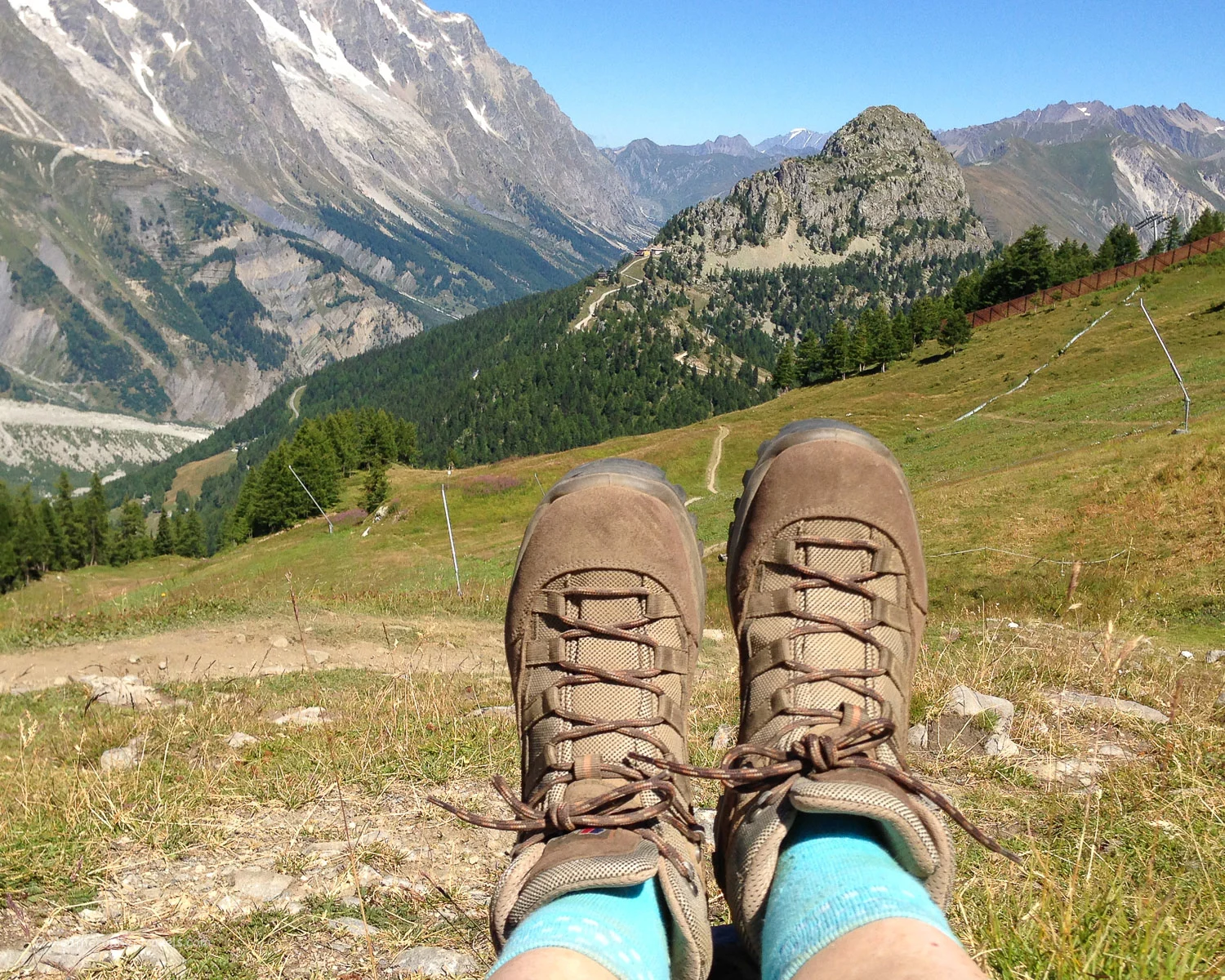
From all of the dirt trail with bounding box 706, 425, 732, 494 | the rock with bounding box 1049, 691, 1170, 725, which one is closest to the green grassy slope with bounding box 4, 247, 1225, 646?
the dirt trail with bounding box 706, 425, 732, 494

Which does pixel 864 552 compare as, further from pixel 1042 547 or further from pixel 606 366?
pixel 606 366

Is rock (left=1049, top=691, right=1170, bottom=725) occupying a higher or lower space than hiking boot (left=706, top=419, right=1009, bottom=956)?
lower

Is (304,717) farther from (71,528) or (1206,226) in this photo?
(1206,226)

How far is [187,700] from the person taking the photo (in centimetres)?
739

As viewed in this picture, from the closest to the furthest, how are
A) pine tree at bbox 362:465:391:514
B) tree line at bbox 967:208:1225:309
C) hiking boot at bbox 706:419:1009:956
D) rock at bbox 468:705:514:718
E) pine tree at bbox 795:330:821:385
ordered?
hiking boot at bbox 706:419:1009:956
rock at bbox 468:705:514:718
pine tree at bbox 362:465:391:514
tree line at bbox 967:208:1225:309
pine tree at bbox 795:330:821:385

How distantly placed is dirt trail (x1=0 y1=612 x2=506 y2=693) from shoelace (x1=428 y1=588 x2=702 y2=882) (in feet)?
18.4

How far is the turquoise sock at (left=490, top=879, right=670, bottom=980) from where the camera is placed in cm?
192

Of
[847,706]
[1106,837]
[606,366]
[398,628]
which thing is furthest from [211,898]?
[606,366]

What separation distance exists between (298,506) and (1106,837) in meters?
68.9

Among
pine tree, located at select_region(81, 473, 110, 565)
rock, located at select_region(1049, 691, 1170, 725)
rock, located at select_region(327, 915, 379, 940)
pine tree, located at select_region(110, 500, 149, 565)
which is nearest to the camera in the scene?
rock, located at select_region(327, 915, 379, 940)

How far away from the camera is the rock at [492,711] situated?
494 centimetres

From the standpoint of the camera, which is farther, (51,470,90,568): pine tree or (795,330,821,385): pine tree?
(795,330,821,385): pine tree

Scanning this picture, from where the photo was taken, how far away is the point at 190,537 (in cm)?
9238

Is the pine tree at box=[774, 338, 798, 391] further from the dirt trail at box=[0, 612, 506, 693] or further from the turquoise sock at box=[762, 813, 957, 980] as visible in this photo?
the turquoise sock at box=[762, 813, 957, 980]
